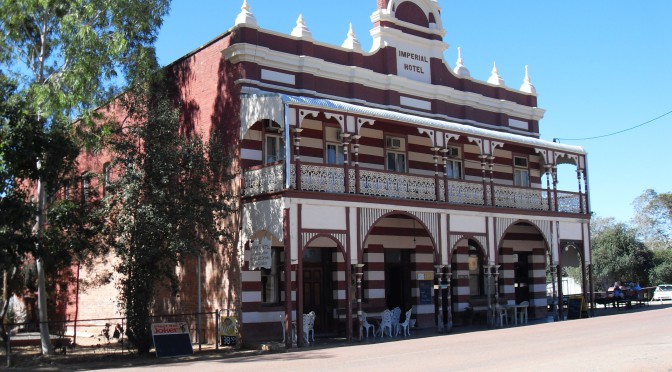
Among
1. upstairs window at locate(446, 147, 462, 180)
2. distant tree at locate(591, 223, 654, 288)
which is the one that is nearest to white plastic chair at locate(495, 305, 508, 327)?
upstairs window at locate(446, 147, 462, 180)

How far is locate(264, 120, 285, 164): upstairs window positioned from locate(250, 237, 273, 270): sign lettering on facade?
3.23m

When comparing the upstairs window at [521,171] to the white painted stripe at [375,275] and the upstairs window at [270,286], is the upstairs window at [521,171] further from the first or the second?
the upstairs window at [270,286]

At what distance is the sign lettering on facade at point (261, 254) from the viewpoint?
67.9 ft

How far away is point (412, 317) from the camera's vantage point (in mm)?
27297

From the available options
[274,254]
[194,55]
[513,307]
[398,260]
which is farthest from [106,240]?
[513,307]

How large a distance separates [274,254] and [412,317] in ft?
21.1

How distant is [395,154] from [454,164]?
136 inches

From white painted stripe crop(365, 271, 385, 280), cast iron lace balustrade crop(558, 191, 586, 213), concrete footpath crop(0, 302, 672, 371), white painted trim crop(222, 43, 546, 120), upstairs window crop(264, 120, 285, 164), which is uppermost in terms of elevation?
white painted trim crop(222, 43, 546, 120)

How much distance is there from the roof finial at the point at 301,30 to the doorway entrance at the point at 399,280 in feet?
27.7

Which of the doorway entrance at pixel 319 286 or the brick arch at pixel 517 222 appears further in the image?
the brick arch at pixel 517 222

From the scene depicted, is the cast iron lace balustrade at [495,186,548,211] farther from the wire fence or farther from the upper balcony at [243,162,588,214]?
the wire fence

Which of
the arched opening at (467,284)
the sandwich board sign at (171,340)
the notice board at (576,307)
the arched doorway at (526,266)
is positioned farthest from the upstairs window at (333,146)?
the notice board at (576,307)

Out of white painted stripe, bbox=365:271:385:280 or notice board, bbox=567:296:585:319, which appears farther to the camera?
notice board, bbox=567:296:585:319

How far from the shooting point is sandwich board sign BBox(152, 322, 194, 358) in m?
19.4
